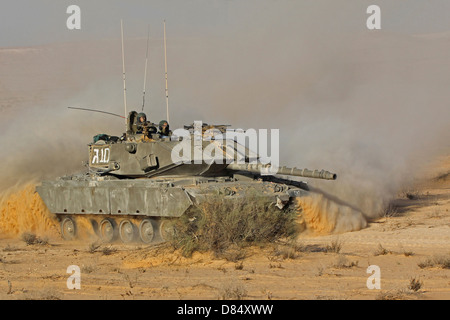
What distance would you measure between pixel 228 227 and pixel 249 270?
130 cm

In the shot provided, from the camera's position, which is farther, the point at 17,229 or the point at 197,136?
the point at 17,229

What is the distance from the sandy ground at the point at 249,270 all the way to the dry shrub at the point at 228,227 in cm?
20

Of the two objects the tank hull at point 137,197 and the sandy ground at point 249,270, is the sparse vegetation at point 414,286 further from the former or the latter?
the tank hull at point 137,197

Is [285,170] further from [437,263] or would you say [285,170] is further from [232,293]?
[232,293]

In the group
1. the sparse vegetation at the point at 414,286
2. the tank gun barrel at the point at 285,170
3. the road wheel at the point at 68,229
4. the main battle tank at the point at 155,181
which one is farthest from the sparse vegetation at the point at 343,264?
the road wheel at the point at 68,229

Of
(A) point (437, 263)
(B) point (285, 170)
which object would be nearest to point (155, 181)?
(B) point (285, 170)

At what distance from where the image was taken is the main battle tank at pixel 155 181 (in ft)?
52.6

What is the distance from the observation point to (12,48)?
74.9 m

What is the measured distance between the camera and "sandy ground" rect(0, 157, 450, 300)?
995 centimetres

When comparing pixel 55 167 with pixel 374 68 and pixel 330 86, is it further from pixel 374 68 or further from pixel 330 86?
pixel 374 68

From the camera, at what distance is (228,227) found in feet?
43.0

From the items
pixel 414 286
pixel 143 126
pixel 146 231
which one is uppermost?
pixel 143 126
